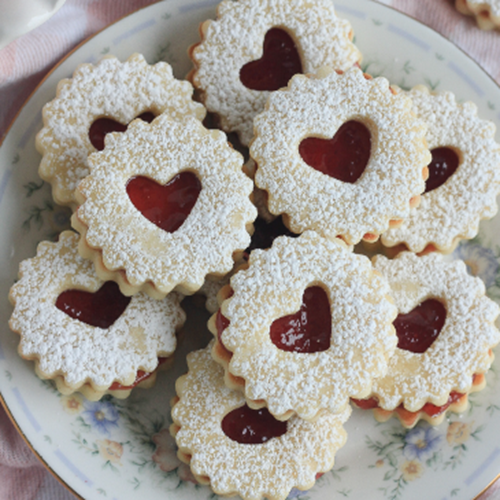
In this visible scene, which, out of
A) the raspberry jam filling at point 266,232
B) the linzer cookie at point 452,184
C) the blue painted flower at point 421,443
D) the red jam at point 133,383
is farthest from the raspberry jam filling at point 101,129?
the blue painted flower at point 421,443

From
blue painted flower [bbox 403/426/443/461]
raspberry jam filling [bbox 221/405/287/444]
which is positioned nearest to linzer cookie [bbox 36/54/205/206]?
raspberry jam filling [bbox 221/405/287/444]

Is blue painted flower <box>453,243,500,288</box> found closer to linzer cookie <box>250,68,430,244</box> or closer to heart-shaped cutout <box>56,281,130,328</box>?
linzer cookie <box>250,68,430,244</box>

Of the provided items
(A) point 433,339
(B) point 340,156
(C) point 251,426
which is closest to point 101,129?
(B) point 340,156

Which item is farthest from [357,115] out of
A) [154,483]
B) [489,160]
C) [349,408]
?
[154,483]

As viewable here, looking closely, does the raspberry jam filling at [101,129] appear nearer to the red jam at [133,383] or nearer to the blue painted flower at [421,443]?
the red jam at [133,383]

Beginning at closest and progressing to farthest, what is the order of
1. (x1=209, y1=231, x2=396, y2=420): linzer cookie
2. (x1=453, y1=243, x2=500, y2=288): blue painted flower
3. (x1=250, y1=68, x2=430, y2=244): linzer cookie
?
(x1=209, y1=231, x2=396, y2=420): linzer cookie → (x1=250, y1=68, x2=430, y2=244): linzer cookie → (x1=453, y1=243, x2=500, y2=288): blue painted flower

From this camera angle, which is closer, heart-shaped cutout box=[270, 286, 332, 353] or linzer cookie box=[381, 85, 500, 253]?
heart-shaped cutout box=[270, 286, 332, 353]

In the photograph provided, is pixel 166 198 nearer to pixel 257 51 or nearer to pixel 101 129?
pixel 101 129

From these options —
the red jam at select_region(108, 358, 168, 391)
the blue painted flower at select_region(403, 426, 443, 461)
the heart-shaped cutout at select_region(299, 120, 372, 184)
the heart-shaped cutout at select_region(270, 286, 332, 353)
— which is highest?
the heart-shaped cutout at select_region(299, 120, 372, 184)
